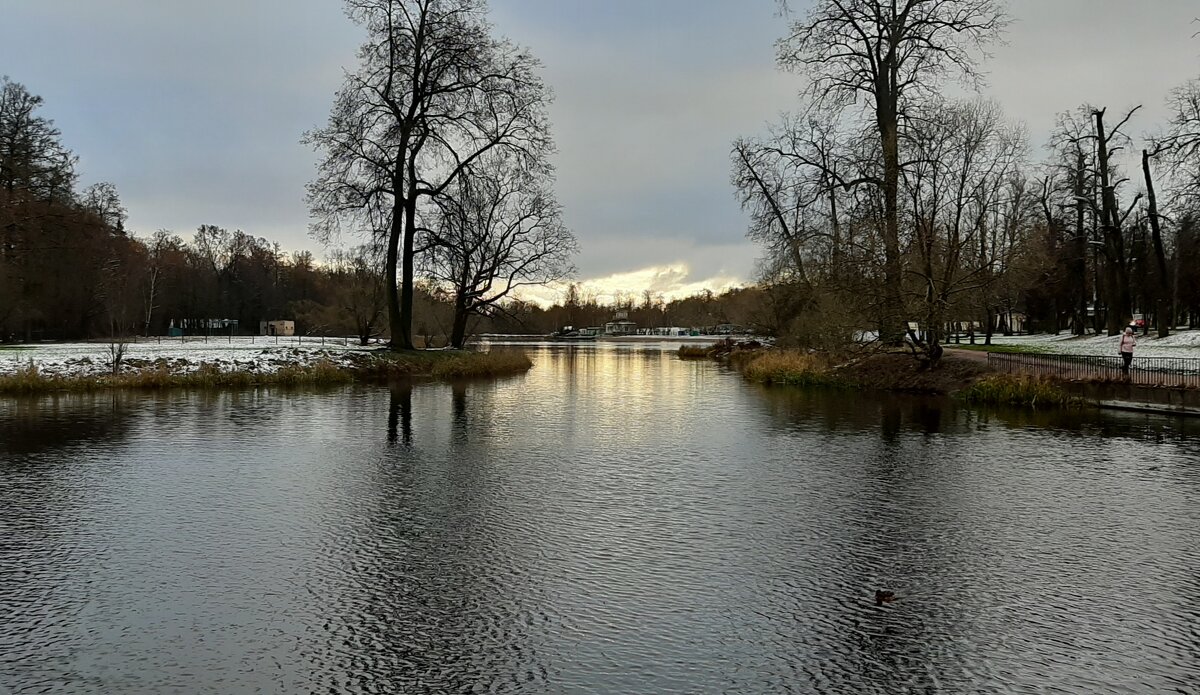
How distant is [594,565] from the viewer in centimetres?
775

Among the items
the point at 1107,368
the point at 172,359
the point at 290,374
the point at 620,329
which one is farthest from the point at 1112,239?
the point at 620,329

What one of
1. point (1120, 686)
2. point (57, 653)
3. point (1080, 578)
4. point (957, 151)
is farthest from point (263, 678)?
point (957, 151)

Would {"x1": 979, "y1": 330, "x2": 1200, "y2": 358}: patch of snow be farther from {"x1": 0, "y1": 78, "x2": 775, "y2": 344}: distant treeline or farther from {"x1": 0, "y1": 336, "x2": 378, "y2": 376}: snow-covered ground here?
{"x1": 0, "y1": 336, "x2": 378, "y2": 376}: snow-covered ground

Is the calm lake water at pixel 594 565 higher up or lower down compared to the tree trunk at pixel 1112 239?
lower down

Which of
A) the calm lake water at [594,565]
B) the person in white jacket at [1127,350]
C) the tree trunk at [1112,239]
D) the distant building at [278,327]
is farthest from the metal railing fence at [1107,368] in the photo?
the distant building at [278,327]

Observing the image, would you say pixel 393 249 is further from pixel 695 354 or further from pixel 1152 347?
pixel 1152 347

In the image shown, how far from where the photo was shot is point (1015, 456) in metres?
14.5

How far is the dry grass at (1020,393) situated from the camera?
23.0m

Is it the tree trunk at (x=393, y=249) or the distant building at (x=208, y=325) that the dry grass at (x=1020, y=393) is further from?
the distant building at (x=208, y=325)

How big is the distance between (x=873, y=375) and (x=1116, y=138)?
21241 millimetres

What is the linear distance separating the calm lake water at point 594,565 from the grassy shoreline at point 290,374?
1085 cm

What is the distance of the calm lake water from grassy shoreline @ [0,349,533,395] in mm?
10854

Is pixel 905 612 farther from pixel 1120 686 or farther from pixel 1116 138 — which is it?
pixel 1116 138

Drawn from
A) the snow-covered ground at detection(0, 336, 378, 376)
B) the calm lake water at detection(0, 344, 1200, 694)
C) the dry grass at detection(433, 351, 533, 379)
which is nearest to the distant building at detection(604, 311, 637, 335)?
the dry grass at detection(433, 351, 533, 379)
